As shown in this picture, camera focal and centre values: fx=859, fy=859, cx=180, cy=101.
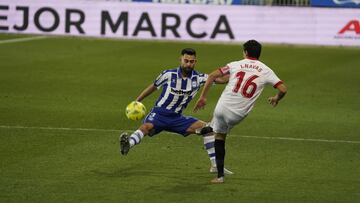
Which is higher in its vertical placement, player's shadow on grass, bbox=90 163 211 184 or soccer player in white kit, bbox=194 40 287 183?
soccer player in white kit, bbox=194 40 287 183

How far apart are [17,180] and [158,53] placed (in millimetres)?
16979

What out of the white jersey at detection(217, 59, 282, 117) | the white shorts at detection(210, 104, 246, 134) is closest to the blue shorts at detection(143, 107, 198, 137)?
the white shorts at detection(210, 104, 246, 134)

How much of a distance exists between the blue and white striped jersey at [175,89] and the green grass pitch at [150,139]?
3.20 feet

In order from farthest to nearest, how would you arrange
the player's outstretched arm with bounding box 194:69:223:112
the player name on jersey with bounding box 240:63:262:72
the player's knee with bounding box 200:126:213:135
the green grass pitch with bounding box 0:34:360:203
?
the player's knee with bounding box 200:126:213:135 → the player name on jersey with bounding box 240:63:262:72 → the player's outstretched arm with bounding box 194:69:223:112 → the green grass pitch with bounding box 0:34:360:203

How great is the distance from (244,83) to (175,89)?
47.4 inches

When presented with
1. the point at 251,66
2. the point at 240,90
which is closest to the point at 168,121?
the point at 240,90

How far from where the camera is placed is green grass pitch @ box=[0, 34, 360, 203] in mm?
11602

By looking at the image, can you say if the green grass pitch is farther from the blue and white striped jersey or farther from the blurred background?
the blue and white striped jersey

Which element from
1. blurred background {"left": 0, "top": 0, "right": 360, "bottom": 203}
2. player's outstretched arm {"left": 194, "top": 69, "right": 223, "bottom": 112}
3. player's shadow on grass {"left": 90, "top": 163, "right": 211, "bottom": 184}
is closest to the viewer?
player's outstretched arm {"left": 194, "top": 69, "right": 223, "bottom": 112}

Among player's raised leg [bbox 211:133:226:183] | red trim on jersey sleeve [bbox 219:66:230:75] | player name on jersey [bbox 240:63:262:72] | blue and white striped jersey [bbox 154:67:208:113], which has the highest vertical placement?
player name on jersey [bbox 240:63:262:72]

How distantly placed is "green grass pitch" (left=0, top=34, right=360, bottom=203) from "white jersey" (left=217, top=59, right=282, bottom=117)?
1101 mm

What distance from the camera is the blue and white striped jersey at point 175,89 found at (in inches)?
502

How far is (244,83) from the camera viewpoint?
12.0 meters

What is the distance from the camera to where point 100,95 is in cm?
2066
